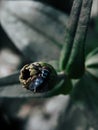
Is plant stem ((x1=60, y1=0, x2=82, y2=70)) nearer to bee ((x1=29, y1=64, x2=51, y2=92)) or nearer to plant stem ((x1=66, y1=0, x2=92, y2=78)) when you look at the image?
plant stem ((x1=66, y1=0, x2=92, y2=78))

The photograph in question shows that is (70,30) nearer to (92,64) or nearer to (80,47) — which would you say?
(80,47)

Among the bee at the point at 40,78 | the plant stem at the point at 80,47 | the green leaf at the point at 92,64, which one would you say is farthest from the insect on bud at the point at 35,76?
the green leaf at the point at 92,64

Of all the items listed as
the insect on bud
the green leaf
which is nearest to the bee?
the insect on bud

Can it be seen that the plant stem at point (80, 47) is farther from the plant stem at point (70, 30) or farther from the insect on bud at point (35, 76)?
the insect on bud at point (35, 76)

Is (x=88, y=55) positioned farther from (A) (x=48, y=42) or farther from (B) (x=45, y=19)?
(B) (x=45, y=19)

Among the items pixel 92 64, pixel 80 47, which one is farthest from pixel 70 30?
pixel 92 64

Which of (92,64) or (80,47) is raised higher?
(80,47)
